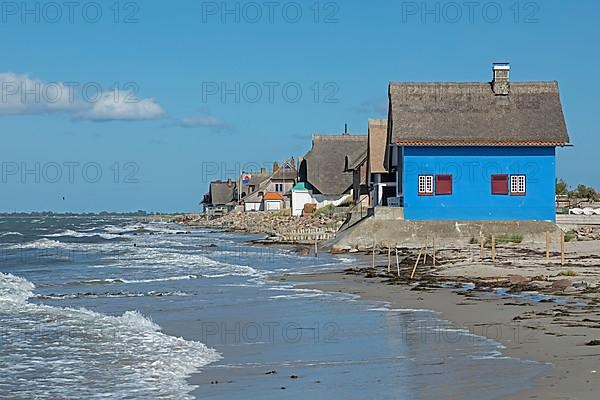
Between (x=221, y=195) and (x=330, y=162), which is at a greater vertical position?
(x=330, y=162)

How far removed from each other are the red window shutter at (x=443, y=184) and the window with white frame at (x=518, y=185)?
2.77 metres

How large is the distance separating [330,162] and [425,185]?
37.2 meters

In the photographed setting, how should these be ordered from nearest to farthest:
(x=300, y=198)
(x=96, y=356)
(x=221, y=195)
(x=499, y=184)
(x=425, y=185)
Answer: (x=96, y=356)
(x=425, y=185)
(x=499, y=184)
(x=300, y=198)
(x=221, y=195)

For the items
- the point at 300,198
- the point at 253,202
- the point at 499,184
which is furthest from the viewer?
the point at 253,202

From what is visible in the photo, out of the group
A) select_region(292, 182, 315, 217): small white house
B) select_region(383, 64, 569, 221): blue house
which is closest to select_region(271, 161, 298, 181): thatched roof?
select_region(292, 182, 315, 217): small white house

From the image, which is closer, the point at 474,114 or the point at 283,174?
the point at 474,114

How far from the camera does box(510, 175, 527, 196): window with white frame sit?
39.1 metres

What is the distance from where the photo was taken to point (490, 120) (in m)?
40.2

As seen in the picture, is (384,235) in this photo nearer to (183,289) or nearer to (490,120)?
(490,120)

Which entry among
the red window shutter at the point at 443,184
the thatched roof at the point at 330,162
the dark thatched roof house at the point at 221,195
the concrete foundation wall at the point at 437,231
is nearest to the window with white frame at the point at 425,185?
the red window shutter at the point at 443,184

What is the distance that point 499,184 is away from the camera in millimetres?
39250

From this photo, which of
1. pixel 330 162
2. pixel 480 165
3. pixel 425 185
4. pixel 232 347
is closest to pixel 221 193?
pixel 330 162

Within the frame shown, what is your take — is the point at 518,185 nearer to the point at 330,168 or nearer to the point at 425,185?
the point at 425,185

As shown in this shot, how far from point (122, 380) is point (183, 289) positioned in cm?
1329
